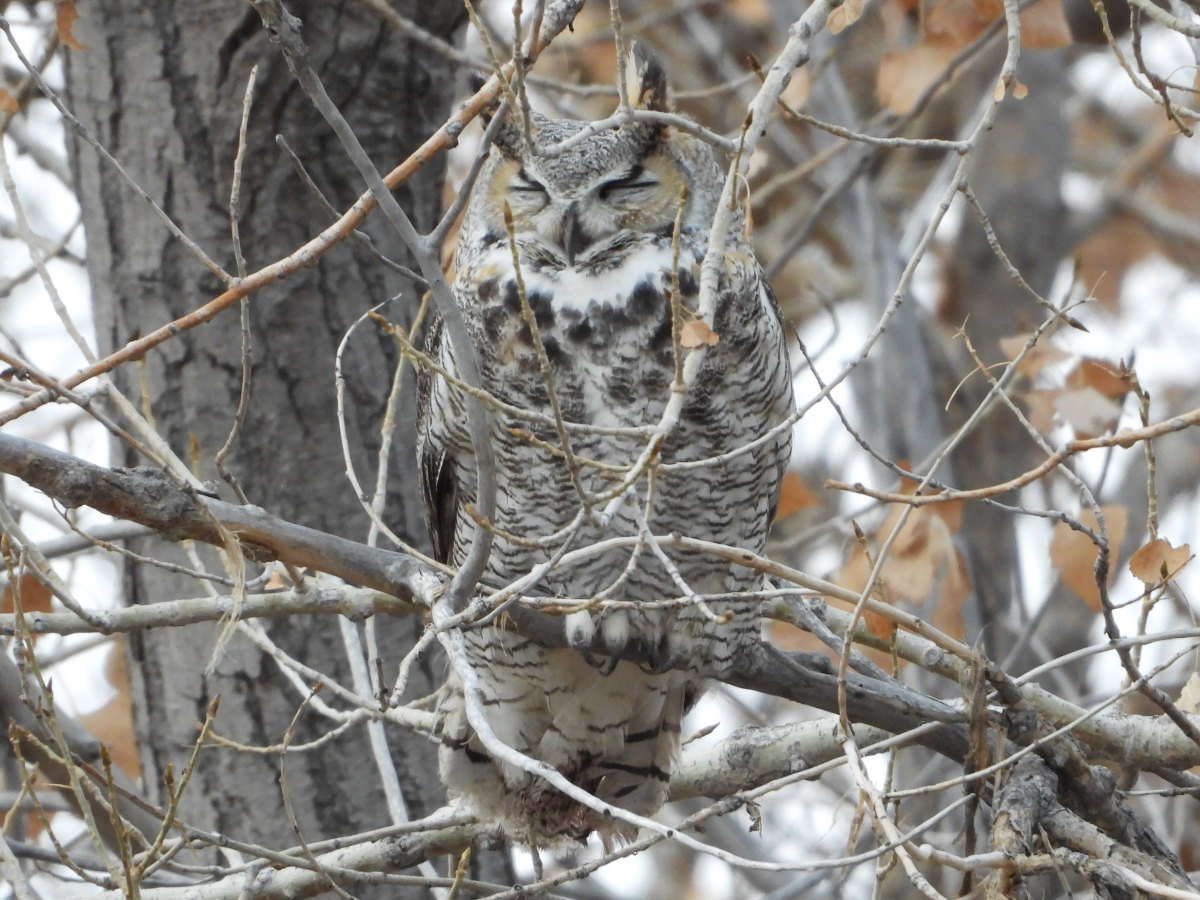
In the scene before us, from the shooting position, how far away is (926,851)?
1422 mm

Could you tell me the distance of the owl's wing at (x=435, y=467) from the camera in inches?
102

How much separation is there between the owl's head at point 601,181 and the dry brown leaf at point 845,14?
45cm

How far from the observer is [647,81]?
2713mm

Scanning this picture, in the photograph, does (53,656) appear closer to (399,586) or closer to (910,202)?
(399,586)

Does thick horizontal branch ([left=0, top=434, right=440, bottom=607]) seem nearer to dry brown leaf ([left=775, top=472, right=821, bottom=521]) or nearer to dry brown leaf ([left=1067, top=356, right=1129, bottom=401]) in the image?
dry brown leaf ([left=775, top=472, right=821, bottom=521])

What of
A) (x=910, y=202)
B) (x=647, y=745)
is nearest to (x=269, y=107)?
(x=647, y=745)

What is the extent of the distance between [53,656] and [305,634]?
2.80 ft

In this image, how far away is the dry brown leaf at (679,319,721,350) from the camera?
5.24ft

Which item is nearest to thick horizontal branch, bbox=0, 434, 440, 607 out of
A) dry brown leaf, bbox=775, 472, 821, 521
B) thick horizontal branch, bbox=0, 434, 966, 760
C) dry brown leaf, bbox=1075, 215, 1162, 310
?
thick horizontal branch, bbox=0, 434, 966, 760

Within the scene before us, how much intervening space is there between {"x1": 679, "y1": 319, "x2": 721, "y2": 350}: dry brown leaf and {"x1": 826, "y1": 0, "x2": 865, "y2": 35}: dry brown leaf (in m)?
0.71

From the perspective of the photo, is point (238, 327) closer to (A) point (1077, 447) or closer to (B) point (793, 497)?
(B) point (793, 497)

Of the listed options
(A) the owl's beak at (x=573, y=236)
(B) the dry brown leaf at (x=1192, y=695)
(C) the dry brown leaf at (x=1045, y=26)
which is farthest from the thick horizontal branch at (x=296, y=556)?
(C) the dry brown leaf at (x=1045, y=26)

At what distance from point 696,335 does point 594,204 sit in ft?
3.34

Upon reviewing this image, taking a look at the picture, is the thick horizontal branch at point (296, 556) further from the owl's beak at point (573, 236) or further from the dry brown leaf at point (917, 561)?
the owl's beak at point (573, 236)
